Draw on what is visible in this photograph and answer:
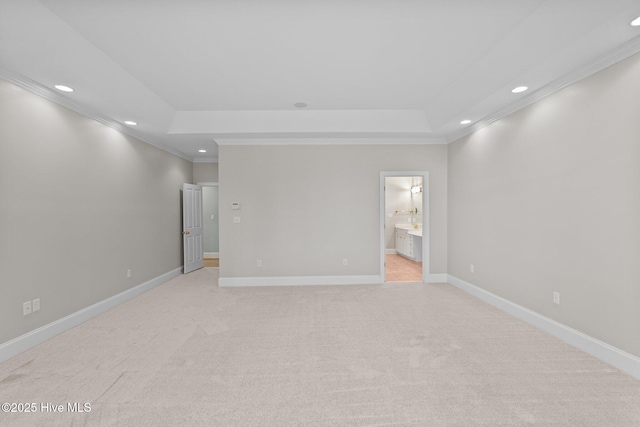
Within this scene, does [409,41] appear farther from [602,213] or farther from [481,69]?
[602,213]

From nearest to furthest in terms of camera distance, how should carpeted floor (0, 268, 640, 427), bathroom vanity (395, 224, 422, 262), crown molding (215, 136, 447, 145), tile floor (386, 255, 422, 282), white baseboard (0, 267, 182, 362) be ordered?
carpeted floor (0, 268, 640, 427)
white baseboard (0, 267, 182, 362)
crown molding (215, 136, 447, 145)
tile floor (386, 255, 422, 282)
bathroom vanity (395, 224, 422, 262)

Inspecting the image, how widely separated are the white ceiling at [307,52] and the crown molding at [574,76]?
0.01 metres

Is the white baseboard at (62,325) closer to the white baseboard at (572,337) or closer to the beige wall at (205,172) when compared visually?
the beige wall at (205,172)

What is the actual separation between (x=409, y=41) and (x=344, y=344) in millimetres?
2999

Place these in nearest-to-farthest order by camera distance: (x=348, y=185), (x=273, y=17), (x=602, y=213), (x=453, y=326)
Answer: (x=273, y=17), (x=602, y=213), (x=453, y=326), (x=348, y=185)

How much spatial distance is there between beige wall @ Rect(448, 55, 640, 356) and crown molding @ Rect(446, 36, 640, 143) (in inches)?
2.4

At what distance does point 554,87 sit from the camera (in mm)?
2936

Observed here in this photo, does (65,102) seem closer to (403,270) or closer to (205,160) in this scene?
(205,160)

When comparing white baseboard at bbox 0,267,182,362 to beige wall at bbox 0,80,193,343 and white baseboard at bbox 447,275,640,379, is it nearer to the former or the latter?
beige wall at bbox 0,80,193,343

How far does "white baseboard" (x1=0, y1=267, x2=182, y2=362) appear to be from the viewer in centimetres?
262

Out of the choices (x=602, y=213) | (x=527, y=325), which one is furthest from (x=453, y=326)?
(x=602, y=213)

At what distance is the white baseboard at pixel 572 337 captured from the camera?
7.53ft

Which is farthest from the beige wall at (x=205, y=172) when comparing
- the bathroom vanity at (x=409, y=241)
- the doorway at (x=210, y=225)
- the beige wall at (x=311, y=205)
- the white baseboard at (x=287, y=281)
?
the bathroom vanity at (x=409, y=241)

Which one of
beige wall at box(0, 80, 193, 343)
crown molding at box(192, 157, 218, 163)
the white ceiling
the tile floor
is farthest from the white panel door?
the tile floor
